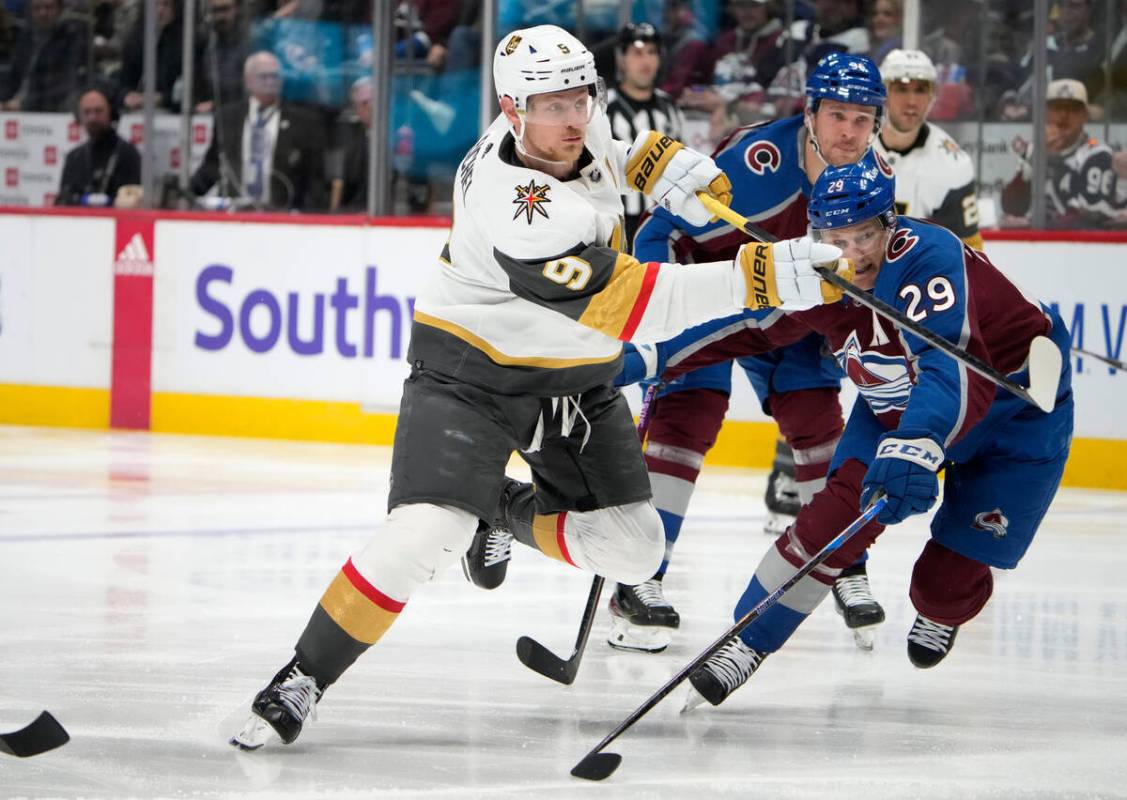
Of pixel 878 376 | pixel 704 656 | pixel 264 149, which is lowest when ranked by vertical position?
pixel 704 656

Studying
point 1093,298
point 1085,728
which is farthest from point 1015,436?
point 1093,298

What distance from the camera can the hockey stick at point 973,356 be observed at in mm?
2713

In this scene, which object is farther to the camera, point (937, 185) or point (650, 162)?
point (937, 185)

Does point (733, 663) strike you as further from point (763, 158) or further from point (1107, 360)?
point (1107, 360)

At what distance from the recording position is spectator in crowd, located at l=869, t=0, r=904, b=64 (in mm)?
6562

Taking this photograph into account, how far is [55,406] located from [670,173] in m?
4.88

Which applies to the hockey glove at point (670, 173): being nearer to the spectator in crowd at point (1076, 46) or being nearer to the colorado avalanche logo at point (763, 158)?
the colorado avalanche logo at point (763, 158)

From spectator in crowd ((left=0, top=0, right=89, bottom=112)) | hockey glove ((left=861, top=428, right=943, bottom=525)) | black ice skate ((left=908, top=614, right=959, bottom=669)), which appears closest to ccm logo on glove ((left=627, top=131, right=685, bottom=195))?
hockey glove ((left=861, top=428, right=943, bottom=525))

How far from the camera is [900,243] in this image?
2957 millimetres

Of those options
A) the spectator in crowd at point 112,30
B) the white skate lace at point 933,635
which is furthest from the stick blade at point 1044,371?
the spectator in crowd at point 112,30

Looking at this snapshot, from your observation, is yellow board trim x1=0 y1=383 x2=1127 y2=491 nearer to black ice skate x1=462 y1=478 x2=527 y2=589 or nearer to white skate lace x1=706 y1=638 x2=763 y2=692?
black ice skate x1=462 y1=478 x2=527 y2=589

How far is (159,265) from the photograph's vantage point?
7.30 metres

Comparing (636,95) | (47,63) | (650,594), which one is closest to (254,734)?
(650,594)

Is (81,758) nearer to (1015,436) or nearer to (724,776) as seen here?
(724,776)
